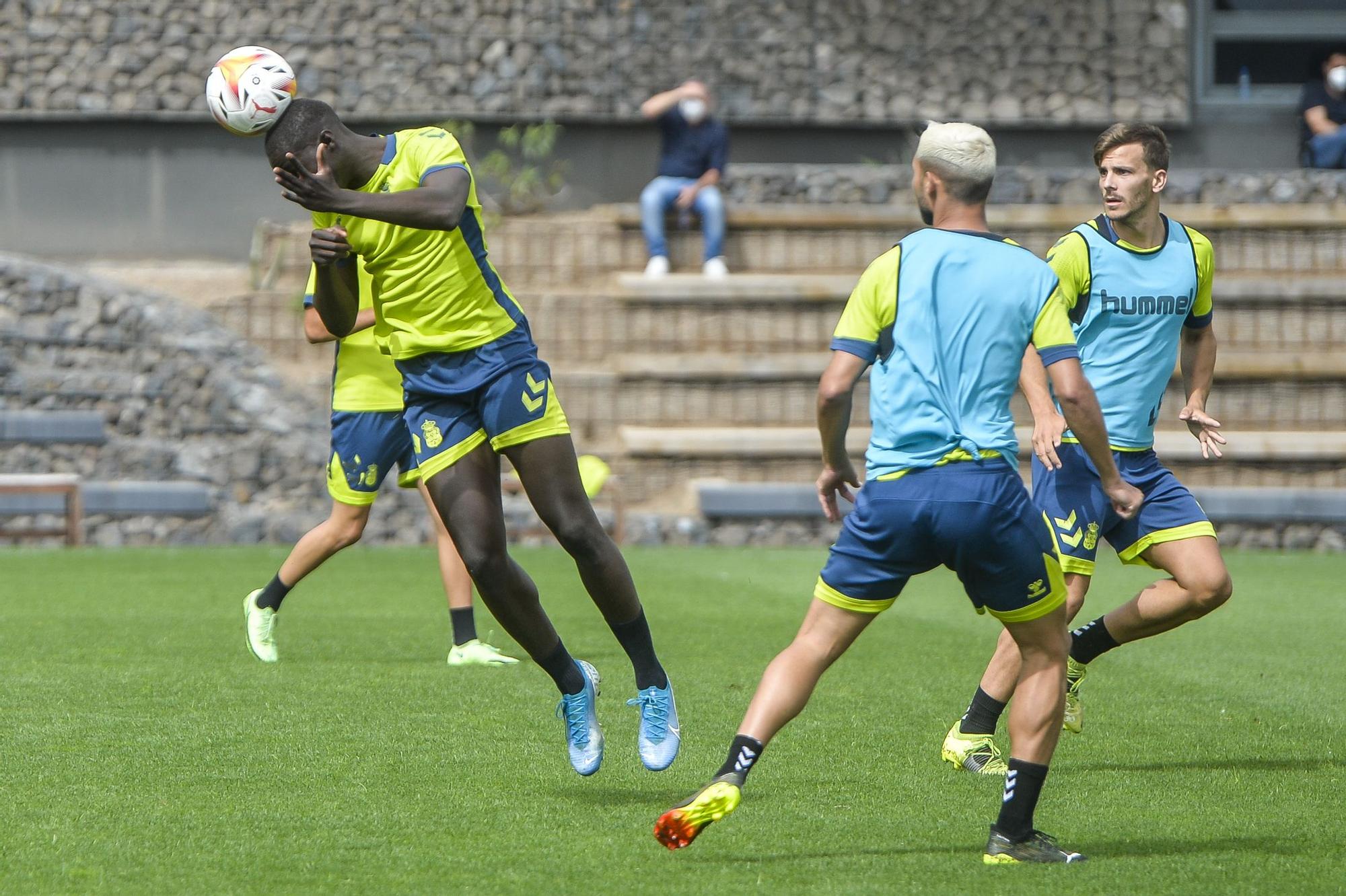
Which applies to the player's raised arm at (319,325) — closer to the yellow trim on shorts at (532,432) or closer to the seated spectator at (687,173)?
the yellow trim on shorts at (532,432)

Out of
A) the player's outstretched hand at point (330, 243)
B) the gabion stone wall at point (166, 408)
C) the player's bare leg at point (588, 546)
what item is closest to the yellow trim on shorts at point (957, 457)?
the player's bare leg at point (588, 546)

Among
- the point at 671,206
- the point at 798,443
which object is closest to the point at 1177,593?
the point at 798,443

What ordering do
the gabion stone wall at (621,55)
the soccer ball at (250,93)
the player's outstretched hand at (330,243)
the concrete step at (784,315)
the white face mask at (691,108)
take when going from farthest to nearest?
the gabion stone wall at (621,55) → the white face mask at (691,108) → the concrete step at (784,315) → the soccer ball at (250,93) → the player's outstretched hand at (330,243)

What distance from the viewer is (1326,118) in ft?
71.2

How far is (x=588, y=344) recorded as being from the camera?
19641mm

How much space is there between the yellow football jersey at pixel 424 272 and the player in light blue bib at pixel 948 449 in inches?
64.8

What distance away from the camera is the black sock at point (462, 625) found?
9094 millimetres

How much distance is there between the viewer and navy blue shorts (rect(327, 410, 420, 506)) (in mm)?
9219

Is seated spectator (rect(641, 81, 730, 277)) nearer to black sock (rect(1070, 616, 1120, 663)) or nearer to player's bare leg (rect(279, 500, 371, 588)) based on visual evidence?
player's bare leg (rect(279, 500, 371, 588))

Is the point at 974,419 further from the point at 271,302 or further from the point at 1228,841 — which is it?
the point at 271,302

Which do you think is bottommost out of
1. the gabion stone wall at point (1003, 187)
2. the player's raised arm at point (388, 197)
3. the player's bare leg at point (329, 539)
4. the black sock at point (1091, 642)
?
the player's bare leg at point (329, 539)

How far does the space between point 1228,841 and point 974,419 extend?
1.55 m

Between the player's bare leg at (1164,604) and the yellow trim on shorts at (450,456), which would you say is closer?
the yellow trim on shorts at (450,456)

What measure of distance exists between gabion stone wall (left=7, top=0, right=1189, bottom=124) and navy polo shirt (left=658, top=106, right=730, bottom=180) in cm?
257
